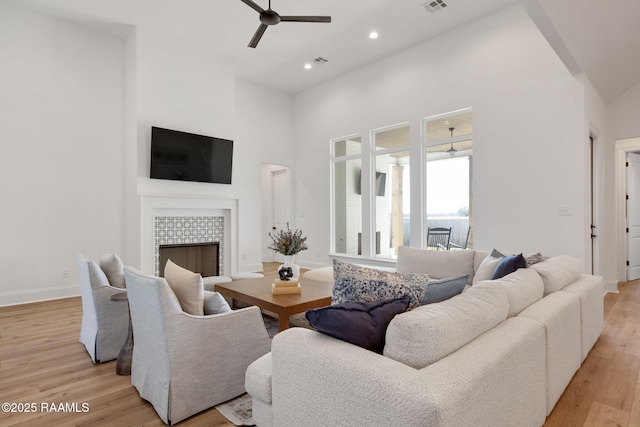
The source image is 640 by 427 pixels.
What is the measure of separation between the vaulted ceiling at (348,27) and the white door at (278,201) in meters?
3.04

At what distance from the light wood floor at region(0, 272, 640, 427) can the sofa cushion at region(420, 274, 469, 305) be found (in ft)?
3.21

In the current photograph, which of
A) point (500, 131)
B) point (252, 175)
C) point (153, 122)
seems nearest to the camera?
point (500, 131)

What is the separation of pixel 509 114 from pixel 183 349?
485cm

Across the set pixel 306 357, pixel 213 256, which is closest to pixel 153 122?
pixel 213 256

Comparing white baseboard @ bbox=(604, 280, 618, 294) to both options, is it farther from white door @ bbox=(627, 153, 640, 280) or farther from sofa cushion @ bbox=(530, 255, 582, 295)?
sofa cushion @ bbox=(530, 255, 582, 295)

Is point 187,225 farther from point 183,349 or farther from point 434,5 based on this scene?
point 434,5

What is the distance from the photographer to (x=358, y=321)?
1.39 m

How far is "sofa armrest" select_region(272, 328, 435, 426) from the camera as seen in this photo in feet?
3.48

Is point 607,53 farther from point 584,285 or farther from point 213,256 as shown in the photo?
point 213,256

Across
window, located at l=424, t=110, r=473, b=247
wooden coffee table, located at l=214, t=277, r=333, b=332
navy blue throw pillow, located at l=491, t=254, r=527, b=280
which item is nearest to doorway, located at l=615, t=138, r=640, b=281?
window, located at l=424, t=110, r=473, b=247

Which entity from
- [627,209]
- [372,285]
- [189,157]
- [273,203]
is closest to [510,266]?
[372,285]

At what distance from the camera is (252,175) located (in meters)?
7.26

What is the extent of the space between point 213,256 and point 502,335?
524 cm

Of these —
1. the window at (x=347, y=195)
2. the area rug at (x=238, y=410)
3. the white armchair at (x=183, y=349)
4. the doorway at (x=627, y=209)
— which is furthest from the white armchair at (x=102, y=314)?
the doorway at (x=627, y=209)
